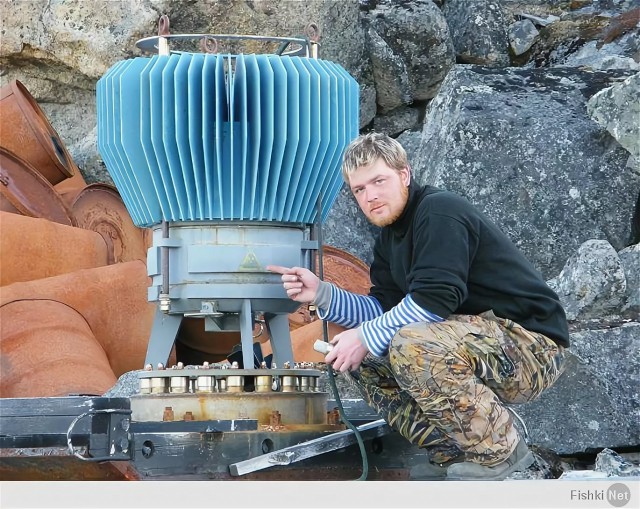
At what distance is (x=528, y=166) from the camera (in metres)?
4.73

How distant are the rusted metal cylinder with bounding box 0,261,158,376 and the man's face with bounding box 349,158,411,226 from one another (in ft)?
5.74

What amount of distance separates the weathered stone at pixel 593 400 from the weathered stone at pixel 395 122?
7.32 feet

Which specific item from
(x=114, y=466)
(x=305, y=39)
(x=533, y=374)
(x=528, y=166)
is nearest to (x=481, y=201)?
(x=528, y=166)

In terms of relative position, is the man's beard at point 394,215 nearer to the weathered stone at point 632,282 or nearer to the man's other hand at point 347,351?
the man's other hand at point 347,351

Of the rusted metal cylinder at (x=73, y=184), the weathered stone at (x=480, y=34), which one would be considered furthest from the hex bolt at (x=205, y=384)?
the weathered stone at (x=480, y=34)

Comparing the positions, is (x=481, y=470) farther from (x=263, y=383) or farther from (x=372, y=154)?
(x=372, y=154)

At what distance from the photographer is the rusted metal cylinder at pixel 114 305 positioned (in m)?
4.24

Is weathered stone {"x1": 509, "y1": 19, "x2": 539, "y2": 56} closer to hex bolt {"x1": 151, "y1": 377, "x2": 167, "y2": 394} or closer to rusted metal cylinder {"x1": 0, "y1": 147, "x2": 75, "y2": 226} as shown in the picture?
rusted metal cylinder {"x1": 0, "y1": 147, "x2": 75, "y2": 226}

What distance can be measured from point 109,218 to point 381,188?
268 centimetres

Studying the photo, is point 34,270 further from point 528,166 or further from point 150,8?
point 528,166

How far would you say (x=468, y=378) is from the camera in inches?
105

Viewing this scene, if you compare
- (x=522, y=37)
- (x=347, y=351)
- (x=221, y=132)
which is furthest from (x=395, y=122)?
(x=347, y=351)

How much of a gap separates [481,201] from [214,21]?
184 centimetres

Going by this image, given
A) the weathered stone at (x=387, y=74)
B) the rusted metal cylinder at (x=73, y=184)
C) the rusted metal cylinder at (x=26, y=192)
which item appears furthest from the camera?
the weathered stone at (x=387, y=74)
